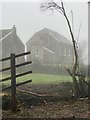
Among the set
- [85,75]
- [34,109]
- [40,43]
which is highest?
[40,43]

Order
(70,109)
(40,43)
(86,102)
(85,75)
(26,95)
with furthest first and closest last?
(40,43) → (85,75) → (26,95) → (86,102) → (70,109)

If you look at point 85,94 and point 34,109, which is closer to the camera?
point 34,109

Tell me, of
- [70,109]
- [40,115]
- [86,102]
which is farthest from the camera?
[86,102]

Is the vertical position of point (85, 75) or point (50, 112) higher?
point (85, 75)

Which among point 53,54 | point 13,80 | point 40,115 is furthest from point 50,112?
point 53,54

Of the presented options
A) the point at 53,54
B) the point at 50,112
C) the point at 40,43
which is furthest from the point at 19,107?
the point at 40,43

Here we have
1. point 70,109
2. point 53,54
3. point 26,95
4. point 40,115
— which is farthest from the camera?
point 53,54

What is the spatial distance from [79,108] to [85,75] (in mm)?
2677

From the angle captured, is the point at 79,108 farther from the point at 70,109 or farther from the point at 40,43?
the point at 40,43

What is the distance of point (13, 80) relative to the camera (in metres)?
7.09

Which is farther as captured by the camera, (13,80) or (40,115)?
(13,80)

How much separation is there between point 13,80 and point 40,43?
1450 centimetres

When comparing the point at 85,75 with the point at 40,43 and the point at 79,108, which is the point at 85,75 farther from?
the point at 40,43

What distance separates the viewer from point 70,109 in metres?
6.84
